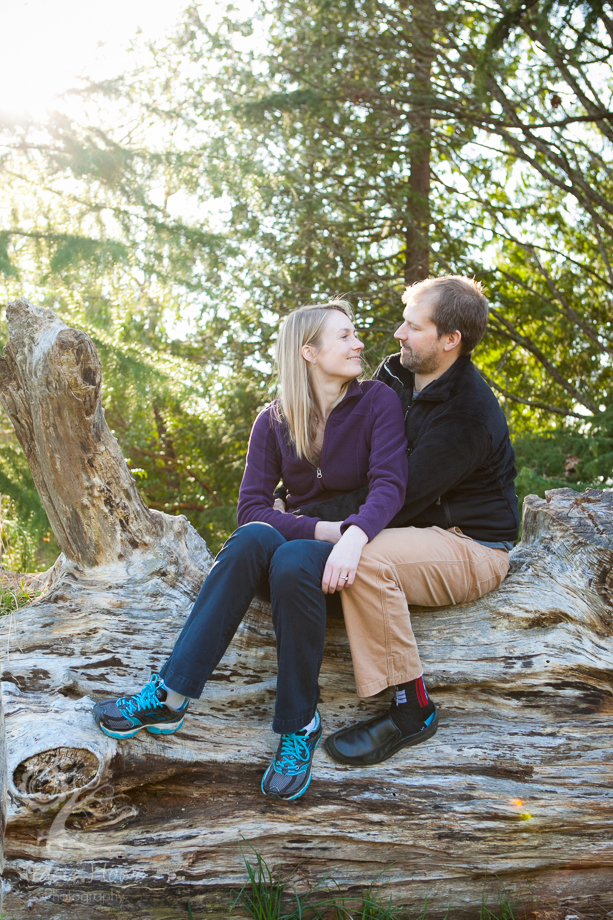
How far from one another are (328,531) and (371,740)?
76 cm

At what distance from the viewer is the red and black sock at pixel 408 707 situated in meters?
2.52

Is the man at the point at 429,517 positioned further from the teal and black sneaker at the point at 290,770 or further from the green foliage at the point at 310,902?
the green foliage at the point at 310,902

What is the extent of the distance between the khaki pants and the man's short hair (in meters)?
0.84

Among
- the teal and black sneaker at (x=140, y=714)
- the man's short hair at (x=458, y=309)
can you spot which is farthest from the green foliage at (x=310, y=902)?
the man's short hair at (x=458, y=309)

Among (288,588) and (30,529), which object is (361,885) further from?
(30,529)

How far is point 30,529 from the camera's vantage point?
18.0 feet

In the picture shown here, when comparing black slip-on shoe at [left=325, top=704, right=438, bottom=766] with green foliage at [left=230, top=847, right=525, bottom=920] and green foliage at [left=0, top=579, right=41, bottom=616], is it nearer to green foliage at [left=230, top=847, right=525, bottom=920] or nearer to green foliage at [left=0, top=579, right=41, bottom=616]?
green foliage at [left=230, top=847, right=525, bottom=920]

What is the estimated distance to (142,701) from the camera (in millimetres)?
2316

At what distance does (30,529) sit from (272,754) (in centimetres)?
367

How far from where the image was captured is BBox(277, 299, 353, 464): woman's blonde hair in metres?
2.89

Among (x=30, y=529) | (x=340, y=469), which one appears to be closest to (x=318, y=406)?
(x=340, y=469)

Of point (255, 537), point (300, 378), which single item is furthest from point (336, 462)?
point (255, 537)

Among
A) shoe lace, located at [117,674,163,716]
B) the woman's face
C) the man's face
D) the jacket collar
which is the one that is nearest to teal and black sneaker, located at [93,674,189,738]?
shoe lace, located at [117,674,163,716]

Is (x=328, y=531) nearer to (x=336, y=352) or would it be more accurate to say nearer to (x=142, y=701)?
(x=336, y=352)
